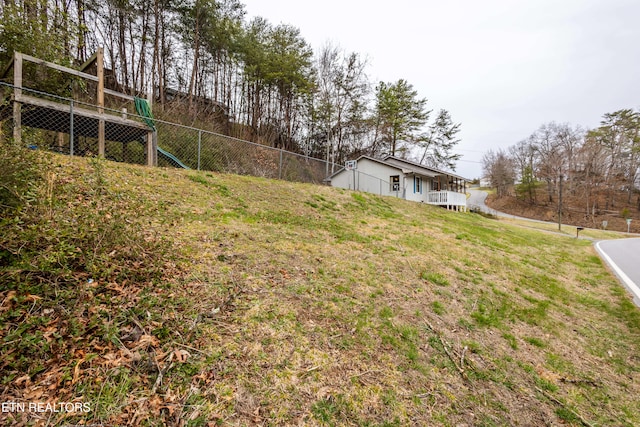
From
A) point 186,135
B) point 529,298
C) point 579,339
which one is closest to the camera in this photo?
point 579,339

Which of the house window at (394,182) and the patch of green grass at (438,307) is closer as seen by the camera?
the patch of green grass at (438,307)

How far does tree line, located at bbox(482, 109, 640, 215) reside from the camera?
32.3 metres

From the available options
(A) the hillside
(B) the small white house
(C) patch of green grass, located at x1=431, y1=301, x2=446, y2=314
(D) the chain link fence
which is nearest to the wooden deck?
(B) the small white house

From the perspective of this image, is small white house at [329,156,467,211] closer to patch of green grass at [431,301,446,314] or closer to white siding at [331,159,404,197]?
white siding at [331,159,404,197]

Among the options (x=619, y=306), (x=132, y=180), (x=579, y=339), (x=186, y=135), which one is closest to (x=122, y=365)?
(x=132, y=180)

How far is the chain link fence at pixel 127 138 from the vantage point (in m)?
5.23

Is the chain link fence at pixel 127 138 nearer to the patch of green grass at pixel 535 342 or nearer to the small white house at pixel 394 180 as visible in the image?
the small white house at pixel 394 180

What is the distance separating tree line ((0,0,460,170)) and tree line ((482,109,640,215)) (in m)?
18.5

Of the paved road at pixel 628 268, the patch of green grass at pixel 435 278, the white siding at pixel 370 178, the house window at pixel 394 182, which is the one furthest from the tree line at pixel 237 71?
the paved road at pixel 628 268

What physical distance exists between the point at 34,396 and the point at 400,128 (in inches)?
1071

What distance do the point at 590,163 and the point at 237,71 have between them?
43.4m

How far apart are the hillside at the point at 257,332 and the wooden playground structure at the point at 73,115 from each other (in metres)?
1.74

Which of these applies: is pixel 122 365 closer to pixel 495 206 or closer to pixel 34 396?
pixel 34 396

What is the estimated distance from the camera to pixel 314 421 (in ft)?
5.72
